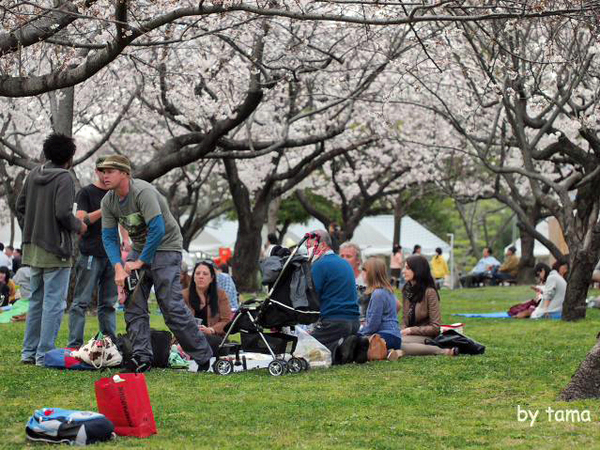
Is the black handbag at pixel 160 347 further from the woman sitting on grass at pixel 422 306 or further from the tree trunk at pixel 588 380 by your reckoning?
the tree trunk at pixel 588 380

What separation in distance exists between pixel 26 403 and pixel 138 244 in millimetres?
2199

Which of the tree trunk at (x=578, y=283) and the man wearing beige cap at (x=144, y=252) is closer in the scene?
the man wearing beige cap at (x=144, y=252)

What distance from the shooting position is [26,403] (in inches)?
290

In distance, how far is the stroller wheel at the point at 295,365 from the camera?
30.7 ft

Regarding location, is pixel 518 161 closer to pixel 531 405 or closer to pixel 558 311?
pixel 558 311

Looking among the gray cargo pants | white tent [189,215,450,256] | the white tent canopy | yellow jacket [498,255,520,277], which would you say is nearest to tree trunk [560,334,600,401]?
the gray cargo pants

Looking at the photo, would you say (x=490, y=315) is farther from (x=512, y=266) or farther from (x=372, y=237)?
(x=372, y=237)

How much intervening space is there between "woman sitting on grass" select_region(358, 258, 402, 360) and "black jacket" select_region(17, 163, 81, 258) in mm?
3042

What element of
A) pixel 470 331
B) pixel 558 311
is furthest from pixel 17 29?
pixel 558 311

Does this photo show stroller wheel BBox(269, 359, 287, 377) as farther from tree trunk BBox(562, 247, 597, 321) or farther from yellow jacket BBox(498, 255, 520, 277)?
yellow jacket BBox(498, 255, 520, 277)

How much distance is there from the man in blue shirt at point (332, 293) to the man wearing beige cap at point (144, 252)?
1.46 m

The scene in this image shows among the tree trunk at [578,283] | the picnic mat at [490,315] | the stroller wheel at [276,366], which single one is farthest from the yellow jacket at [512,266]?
the stroller wheel at [276,366]

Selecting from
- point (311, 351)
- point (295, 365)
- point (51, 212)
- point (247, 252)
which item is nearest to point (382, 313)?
point (311, 351)

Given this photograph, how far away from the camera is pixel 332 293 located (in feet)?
33.2
